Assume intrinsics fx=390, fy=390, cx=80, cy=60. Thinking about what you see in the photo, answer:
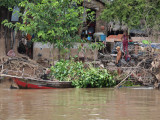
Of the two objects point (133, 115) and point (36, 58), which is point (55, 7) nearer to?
point (36, 58)

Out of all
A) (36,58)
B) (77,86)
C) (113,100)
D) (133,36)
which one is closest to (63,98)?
(113,100)

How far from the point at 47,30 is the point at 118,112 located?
9.07 meters

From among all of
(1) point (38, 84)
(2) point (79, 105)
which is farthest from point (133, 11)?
(2) point (79, 105)

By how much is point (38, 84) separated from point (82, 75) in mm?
1897

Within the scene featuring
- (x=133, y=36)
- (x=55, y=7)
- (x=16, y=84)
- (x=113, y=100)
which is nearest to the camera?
(x=113, y=100)

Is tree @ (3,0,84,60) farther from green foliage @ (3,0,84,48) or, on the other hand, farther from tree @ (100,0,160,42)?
tree @ (100,0,160,42)

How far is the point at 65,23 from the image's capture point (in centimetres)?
1809

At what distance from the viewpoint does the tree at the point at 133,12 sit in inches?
863

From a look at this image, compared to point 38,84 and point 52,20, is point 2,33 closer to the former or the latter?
point 52,20

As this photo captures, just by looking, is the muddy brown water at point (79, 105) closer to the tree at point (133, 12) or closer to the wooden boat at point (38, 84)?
the wooden boat at point (38, 84)

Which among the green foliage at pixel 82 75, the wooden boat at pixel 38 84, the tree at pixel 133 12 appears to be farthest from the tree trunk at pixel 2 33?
the tree at pixel 133 12

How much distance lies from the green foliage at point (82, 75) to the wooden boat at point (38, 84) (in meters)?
0.51

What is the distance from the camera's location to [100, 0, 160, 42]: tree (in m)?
21.9

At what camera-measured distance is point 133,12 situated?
22922 mm
